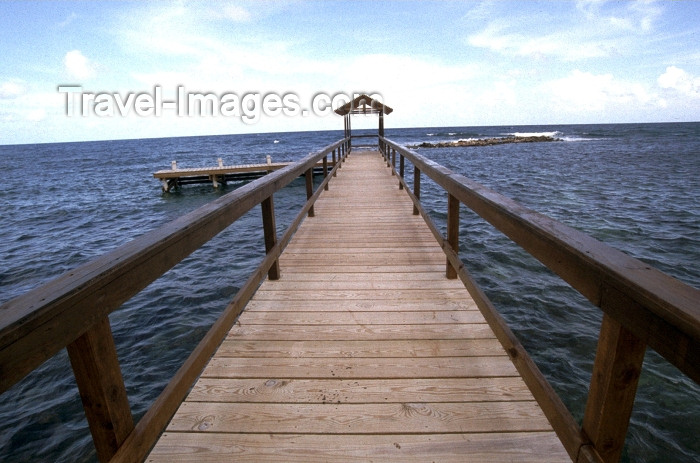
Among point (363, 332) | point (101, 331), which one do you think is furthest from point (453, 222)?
point (101, 331)

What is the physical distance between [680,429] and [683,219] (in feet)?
34.1

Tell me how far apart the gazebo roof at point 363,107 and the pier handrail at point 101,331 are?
16.9 m

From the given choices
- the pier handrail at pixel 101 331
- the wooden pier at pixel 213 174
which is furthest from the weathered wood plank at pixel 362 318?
the wooden pier at pixel 213 174

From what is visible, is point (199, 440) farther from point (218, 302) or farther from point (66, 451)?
point (218, 302)

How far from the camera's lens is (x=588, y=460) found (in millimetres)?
1173

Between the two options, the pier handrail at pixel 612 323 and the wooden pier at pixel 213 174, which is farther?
the wooden pier at pixel 213 174

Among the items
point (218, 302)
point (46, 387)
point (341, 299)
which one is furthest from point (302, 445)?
point (218, 302)

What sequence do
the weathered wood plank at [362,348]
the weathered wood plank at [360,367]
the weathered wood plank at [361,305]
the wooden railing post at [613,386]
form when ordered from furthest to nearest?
1. the weathered wood plank at [361,305]
2. the weathered wood plank at [362,348]
3. the weathered wood plank at [360,367]
4. the wooden railing post at [613,386]

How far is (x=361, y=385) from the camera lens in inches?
82.7

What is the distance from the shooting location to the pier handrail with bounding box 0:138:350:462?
2.76 feet

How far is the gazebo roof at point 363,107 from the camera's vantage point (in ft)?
58.2

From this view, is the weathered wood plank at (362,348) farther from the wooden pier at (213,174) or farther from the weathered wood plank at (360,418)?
the wooden pier at (213,174)

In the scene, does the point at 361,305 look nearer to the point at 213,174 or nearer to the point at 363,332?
the point at 363,332

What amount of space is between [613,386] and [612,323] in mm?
186
